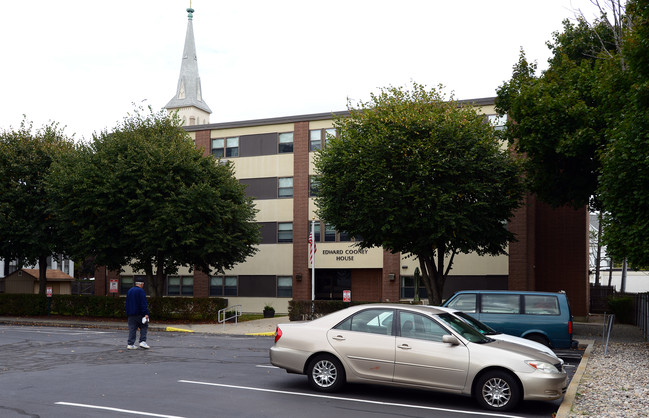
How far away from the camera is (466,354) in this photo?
916 centimetres

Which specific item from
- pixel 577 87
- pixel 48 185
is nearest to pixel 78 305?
pixel 48 185

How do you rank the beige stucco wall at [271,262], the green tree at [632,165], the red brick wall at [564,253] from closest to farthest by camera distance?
the green tree at [632,165] → the red brick wall at [564,253] → the beige stucco wall at [271,262]

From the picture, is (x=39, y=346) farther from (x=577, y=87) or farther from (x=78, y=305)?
(x=577, y=87)

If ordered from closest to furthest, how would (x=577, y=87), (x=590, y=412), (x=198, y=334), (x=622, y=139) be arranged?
1. (x=590, y=412)
2. (x=622, y=139)
3. (x=577, y=87)
4. (x=198, y=334)

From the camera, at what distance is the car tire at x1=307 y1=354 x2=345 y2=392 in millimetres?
9883

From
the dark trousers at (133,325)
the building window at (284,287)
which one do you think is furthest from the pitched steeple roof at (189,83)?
the dark trousers at (133,325)

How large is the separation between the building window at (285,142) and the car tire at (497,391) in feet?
103

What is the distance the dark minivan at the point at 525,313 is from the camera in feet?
52.0

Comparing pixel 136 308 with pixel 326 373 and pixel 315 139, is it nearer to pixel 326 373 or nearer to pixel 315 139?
pixel 326 373

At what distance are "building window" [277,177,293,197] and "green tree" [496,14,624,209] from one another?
17.0m

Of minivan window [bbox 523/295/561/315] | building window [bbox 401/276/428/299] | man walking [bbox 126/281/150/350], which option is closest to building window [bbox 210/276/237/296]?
building window [bbox 401/276/428/299]

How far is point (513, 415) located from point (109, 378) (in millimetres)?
6984

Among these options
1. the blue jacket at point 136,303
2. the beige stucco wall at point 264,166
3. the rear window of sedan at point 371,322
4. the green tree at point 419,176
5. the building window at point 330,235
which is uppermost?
the beige stucco wall at point 264,166

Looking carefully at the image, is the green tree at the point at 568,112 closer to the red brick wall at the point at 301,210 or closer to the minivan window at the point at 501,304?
the minivan window at the point at 501,304
